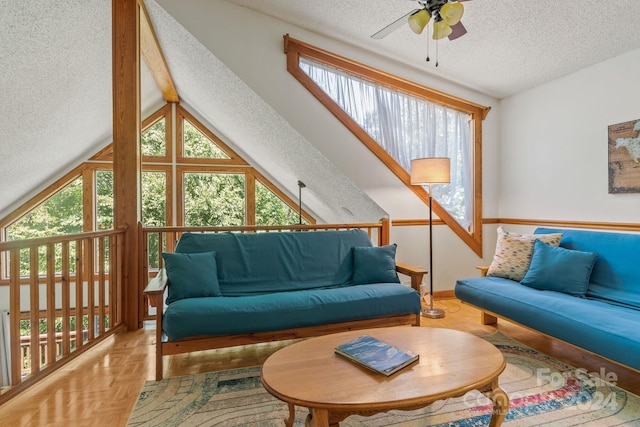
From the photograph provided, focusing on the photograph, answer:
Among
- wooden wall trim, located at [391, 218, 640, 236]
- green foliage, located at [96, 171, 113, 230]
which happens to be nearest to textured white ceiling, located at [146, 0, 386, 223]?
wooden wall trim, located at [391, 218, 640, 236]

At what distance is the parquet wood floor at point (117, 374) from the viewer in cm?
174

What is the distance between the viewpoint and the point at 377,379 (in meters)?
1.33

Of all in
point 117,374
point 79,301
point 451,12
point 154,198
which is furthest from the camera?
point 154,198

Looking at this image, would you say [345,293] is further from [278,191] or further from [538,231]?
[278,191]

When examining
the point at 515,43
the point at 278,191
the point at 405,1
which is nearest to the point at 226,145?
the point at 278,191

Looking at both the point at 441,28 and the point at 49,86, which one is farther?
the point at 49,86

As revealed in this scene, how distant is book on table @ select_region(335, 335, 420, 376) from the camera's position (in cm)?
140

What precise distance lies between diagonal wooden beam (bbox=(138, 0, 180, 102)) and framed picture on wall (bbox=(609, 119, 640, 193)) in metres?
4.30

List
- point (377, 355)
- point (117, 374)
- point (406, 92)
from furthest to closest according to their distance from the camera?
point (406, 92) → point (117, 374) → point (377, 355)

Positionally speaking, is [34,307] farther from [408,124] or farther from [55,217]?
[55,217]

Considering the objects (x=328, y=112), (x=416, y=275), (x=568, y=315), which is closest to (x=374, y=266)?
(x=416, y=275)

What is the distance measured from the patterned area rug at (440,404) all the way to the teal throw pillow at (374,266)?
3.43ft

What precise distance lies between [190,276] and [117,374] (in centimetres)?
72

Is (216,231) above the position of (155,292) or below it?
above
